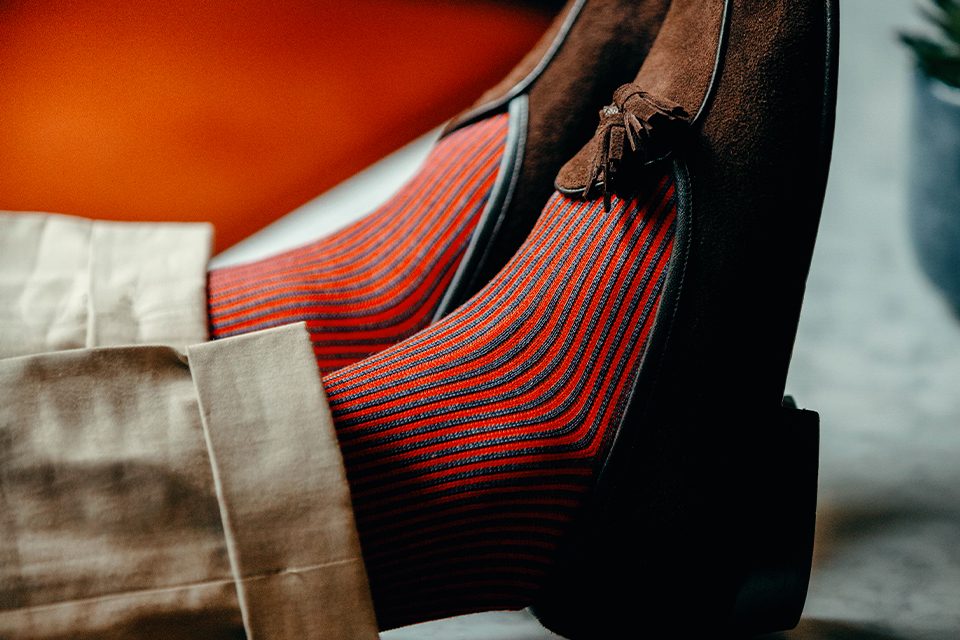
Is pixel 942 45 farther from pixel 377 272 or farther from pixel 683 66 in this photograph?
pixel 377 272

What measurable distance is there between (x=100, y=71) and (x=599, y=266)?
0.63 meters

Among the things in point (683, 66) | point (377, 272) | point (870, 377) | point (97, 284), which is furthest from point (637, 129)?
point (870, 377)

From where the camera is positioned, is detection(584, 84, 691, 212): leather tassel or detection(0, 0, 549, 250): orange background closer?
detection(584, 84, 691, 212): leather tassel

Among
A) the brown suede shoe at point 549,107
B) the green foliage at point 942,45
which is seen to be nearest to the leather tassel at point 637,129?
the brown suede shoe at point 549,107

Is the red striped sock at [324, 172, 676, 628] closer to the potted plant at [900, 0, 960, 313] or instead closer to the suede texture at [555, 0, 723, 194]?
the suede texture at [555, 0, 723, 194]

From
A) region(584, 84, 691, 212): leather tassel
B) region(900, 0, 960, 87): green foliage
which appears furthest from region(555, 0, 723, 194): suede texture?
region(900, 0, 960, 87): green foliage

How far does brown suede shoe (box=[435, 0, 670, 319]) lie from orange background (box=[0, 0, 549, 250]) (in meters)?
0.22

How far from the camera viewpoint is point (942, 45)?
926mm

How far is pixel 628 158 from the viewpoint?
1.86 ft

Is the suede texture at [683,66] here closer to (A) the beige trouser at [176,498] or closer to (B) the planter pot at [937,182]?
(A) the beige trouser at [176,498]

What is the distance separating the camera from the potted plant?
36.4 inches

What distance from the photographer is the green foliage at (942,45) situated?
35.8 inches

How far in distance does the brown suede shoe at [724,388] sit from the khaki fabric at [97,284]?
360 mm

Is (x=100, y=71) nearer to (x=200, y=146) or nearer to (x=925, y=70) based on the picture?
(x=200, y=146)
